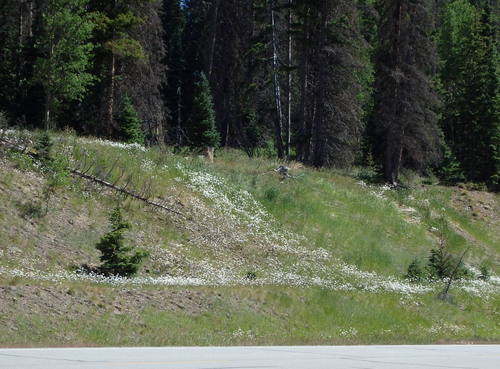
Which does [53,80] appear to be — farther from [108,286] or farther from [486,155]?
[486,155]

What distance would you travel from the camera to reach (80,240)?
21422 mm

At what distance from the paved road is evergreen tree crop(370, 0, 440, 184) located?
26.2m

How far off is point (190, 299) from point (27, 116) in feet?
66.3

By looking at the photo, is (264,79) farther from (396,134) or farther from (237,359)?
(237,359)

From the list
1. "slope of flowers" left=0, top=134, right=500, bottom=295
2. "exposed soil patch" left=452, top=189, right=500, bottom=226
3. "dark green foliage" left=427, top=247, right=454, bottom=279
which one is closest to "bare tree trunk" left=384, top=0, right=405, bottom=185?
"exposed soil patch" left=452, top=189, right=500, bottom=226

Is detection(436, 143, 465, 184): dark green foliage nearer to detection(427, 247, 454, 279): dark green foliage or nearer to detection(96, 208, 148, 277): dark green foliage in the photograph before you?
detection(427, 247, 454, 279): dark green foliage

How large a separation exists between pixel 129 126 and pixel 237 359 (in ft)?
74.8

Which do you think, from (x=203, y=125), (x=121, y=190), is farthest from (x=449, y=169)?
(x=121, y=190)

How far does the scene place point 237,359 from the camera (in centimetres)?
1062

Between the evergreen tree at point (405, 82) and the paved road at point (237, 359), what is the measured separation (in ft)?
85.8

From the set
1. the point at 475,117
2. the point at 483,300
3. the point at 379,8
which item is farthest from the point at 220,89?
the point at 483,300

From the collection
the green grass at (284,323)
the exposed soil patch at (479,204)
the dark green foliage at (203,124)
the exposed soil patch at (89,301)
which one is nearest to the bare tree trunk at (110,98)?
the dark green foliage at (203,124)

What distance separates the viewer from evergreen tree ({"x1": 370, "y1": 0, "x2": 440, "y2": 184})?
37656 mm

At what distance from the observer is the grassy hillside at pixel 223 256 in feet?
52.3
